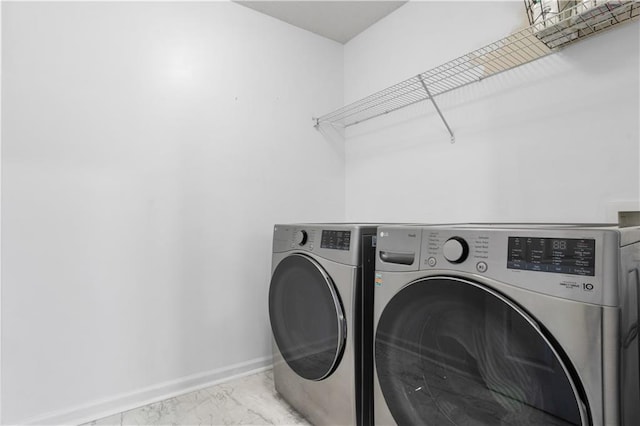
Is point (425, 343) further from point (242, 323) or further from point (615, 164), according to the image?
point (242, 323)

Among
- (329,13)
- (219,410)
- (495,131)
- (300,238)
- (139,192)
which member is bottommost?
(219,410)

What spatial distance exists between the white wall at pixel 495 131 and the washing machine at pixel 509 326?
0.62m

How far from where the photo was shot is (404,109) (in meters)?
1.98

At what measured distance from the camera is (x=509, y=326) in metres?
0.78

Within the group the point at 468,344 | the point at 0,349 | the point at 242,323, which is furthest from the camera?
the point at 242,323

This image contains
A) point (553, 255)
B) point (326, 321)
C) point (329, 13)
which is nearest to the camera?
point (553, 255)

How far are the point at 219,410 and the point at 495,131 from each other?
67.7 inches

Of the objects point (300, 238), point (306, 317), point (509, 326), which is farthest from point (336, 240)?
point (509, 326)

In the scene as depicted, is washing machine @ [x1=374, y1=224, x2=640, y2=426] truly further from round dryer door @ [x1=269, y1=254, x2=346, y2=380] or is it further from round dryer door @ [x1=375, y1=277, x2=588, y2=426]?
round dryer door @ [x1=269, y1=254, x2=346, y2=380]

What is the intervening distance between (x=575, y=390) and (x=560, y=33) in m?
1.16

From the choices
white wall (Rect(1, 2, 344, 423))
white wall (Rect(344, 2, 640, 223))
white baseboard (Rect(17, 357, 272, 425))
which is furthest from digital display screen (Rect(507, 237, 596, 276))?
white baseboard (Rect(17, 357, 272, 425))

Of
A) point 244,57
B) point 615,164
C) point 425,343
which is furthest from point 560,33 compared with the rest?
point 244,57

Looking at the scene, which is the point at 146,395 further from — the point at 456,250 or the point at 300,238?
the point at 456,250

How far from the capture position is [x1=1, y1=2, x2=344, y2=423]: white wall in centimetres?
141
